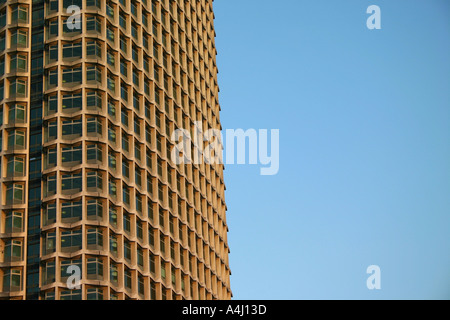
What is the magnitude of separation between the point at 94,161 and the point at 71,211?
6765 mm

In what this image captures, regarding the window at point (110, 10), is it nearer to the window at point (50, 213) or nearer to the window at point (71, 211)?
the window at point (71, 211)

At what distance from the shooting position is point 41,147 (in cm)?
12862

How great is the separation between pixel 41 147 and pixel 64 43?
13.9m

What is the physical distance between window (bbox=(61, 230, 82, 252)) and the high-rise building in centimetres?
11

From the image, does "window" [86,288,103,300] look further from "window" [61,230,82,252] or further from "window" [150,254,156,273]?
"window" [150,254,156,273]

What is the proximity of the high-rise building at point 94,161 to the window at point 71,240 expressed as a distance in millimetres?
113

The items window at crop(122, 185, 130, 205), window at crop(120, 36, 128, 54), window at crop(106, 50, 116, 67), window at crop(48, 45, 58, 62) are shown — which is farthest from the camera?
window at crop(120, 36, 128, 54)

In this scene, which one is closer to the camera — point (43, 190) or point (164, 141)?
point (43, 190)

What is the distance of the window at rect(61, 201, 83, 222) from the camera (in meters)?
123

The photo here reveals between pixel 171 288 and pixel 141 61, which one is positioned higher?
pixel 141 61

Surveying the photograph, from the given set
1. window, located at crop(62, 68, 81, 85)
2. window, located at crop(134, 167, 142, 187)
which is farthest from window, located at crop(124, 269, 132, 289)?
window, located at crop(62, 68, 81, 85)

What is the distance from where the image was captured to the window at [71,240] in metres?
122
